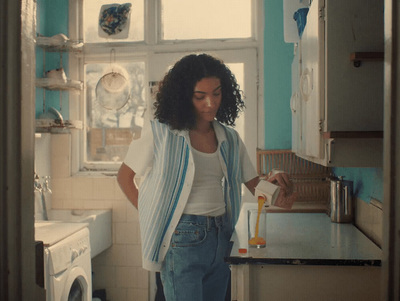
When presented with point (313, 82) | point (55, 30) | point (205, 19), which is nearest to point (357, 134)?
point (313, 82)

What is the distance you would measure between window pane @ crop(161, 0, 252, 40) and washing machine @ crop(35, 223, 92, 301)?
1.78 m

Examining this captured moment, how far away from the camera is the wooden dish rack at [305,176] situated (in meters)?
2.97

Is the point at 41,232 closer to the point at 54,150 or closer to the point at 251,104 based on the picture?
the point at 54,150

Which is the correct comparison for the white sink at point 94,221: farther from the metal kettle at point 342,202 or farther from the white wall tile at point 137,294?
the metal kettle at point 342,202

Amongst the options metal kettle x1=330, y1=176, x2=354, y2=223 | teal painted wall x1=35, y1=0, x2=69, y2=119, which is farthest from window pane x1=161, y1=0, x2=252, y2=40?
metal kettle x1=330, y1=176, x2=354, y2=223

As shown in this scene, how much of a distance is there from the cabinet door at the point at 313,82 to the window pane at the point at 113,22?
1915 mm

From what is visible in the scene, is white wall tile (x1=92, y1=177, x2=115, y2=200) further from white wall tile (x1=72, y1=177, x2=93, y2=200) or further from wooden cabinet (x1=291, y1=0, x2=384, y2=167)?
wooden cabinet (x1=291, y1=0, x2=384, y2=167)

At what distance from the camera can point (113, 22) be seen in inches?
146

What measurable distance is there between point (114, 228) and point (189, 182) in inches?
80.7

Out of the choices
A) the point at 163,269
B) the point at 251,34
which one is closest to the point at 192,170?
the point at 163,269

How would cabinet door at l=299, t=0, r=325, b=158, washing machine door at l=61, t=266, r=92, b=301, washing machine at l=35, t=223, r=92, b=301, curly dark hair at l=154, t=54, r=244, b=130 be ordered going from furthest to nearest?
washing machine door at l=61, t=266, r=92, b=301
washing machine at l=35, t=223, r=92, b=301
curly dark hair at l=154, t=54, r=244, b=130
cabinet door at l=299, t=0, r=325, b=158

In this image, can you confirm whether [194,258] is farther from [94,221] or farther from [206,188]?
[94,221]

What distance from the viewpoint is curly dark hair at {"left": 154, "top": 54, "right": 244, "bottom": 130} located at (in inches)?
74.2

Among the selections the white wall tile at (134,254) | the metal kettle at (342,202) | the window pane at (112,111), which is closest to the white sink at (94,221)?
the white wall tile at (134,254)
